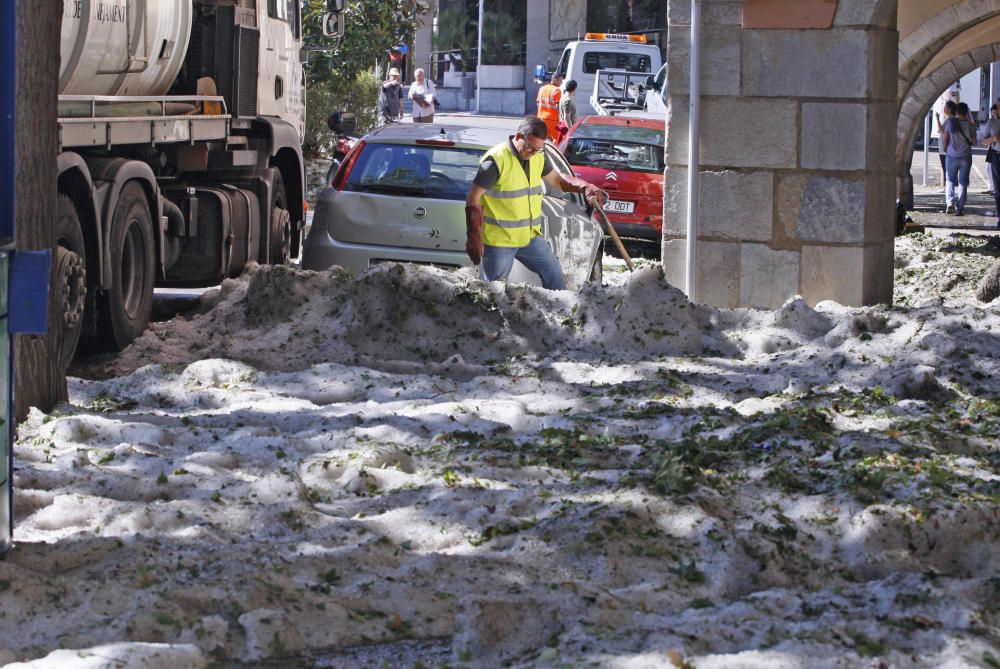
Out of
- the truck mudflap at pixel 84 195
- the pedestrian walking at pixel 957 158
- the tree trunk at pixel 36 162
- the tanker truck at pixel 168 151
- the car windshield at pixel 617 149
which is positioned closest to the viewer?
the tree trunk at pixel 36 162

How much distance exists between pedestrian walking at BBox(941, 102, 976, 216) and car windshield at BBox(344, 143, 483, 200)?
46.6 feet

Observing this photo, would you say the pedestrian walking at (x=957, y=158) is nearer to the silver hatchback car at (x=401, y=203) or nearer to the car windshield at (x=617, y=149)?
the car windshield at (x=617, y=149)

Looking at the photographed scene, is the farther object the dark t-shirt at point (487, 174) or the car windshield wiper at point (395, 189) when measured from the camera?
the car windshield wiper at point (395, 189)

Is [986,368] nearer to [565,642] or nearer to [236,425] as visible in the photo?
[236,425]

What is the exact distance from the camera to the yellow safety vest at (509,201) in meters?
10.5

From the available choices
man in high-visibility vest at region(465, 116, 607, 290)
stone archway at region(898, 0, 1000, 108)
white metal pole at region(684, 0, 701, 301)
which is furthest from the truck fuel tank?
stone archway at region(898, 0, 1000, 108)

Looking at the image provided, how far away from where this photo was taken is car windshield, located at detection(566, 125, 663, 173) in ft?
58.3

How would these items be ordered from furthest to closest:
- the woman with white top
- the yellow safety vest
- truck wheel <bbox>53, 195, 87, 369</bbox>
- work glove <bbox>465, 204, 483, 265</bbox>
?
1. the woman with white top
2. the yellow safety vest
3. work glove <bbox>465, 204, 483, 265</bbox>
4. truck wheel <bbox>53, 195, 87, 369</bbox>

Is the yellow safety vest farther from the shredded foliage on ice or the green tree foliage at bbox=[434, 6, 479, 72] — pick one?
the green tree foliage at bbox=[434, 6, 479, 72]

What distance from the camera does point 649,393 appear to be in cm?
822

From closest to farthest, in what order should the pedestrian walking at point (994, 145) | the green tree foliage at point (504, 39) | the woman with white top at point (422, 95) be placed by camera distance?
1. the pedestrian walking at point (994, 145)
2. the woman with white top at point (422, 95)
3. the green tree foliage at point (504, 39)

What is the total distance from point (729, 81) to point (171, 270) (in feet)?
15.3

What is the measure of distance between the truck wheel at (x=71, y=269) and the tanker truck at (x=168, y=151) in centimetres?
1

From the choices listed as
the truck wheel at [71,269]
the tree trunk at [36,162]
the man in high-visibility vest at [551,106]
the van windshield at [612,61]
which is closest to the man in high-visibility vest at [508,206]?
the truck wheel at [71,269]
